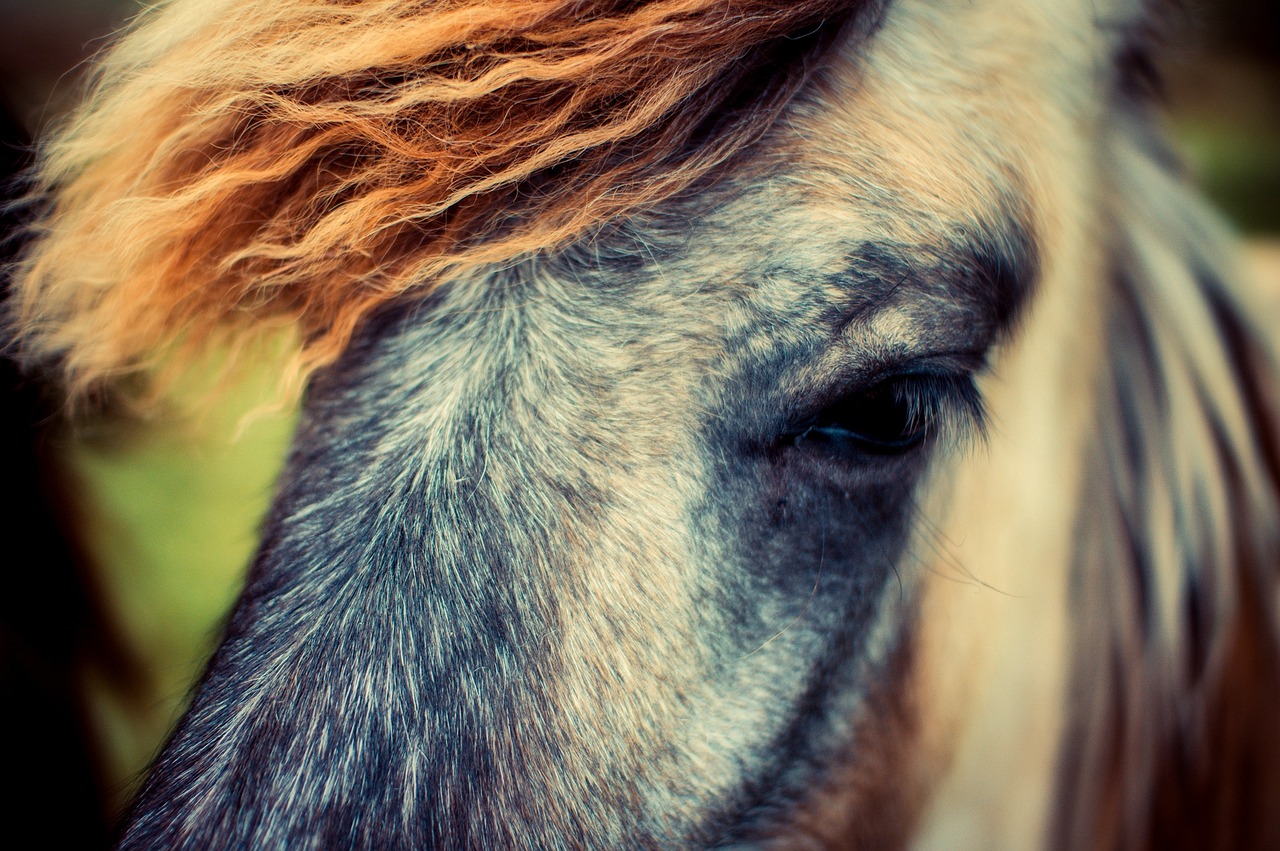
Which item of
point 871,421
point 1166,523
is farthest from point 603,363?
point 1166,523

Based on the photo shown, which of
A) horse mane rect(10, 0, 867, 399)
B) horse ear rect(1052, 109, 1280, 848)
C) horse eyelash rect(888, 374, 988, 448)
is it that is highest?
horse mane rect(10, 0, 867, 399)

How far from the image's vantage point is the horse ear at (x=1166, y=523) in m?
0.86

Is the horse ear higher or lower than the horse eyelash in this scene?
lower

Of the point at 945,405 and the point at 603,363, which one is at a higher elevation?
the point at 603,363

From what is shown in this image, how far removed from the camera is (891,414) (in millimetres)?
647

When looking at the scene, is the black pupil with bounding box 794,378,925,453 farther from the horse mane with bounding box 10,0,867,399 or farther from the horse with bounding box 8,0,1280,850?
the horse mane with bounding box 10,0,867,399

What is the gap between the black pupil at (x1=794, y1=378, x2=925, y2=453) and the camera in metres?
0.62

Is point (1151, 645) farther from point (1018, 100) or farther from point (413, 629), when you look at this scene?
point (413, 629)

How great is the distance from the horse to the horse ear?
0.36 ft

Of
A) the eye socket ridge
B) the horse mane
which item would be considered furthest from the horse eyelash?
the horse mane

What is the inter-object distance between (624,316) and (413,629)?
0.28 m

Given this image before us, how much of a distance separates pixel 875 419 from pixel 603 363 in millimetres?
240

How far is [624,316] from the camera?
0.60 m

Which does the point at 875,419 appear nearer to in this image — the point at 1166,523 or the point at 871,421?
the point at 871,421
